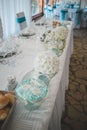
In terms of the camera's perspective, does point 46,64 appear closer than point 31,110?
No

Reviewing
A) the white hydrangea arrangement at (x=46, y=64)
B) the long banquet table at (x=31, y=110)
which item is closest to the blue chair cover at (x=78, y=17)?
Answer: the long banquet table at (x=31, y=110)

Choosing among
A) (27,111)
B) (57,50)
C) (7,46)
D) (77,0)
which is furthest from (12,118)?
(77,0)

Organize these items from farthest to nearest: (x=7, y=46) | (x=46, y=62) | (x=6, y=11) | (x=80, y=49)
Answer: (x=80, y=49), (x=6, y=11), (x=7, y=46), (x=46, y=62)

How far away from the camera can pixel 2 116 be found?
666mm

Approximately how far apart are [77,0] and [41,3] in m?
1.53

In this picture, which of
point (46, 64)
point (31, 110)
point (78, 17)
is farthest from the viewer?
point (78, 17)

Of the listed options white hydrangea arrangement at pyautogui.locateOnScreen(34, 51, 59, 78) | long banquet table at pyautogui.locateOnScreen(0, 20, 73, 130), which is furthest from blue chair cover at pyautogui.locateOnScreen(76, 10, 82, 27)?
white hydrangea arrangement at pyautogui.locateOnScreen(34, 51, 59, 78)

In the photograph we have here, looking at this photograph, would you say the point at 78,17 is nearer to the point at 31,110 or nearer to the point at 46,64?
the point at 46,64

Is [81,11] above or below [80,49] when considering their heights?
above

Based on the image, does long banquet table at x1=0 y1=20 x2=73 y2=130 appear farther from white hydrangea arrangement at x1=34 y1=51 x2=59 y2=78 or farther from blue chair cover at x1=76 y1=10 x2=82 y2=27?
blue chair cover at x1=76 y1=10 x2=82 y2=27

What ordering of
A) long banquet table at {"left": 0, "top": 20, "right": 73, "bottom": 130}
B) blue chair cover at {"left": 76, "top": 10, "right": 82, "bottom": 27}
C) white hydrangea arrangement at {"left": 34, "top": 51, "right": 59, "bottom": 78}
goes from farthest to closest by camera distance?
blue chair cover at {"left": 76, "top": 10, "right": 82, "bottom": 27} → white hydrangea arrangement at {"left": 34, "top": 51, "right": 59, "bottom": 78} → long banquet table at {"left": 0, "top": 20, "right": 73, "bottom": 130}

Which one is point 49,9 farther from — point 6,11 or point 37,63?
point 37,63

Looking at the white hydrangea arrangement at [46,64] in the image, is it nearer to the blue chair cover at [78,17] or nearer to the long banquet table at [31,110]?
the long banquet table at [31,110]

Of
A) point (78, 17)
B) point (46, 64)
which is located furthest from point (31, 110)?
point (78, 17)
